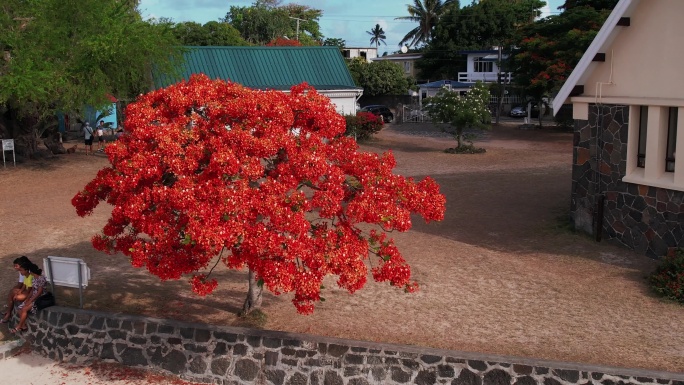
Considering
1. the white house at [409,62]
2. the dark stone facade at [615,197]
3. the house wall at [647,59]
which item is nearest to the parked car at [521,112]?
the white house at [409,62]

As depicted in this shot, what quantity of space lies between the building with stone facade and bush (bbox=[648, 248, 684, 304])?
1178mm

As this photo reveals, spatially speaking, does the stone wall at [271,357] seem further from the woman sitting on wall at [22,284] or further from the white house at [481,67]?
the white house at [481,67]

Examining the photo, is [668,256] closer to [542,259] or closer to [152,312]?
[542,259]

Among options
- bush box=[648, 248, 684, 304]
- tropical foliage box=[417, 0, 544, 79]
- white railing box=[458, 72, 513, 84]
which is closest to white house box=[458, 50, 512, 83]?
white railing box=[458, 72, 513, 84]

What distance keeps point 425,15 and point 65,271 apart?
66189mm

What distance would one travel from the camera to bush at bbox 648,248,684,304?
11.3 m

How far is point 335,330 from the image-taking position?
10367 millimetres

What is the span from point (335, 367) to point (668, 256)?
21.3ft

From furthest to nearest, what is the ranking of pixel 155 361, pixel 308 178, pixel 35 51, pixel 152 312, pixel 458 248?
pixel 35 51
pixel 458 248
pixel 152 312
pixel 155 361
pixel 308 178

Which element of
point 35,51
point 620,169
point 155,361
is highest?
point 35,51

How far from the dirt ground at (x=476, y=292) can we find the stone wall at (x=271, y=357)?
35.8 inches

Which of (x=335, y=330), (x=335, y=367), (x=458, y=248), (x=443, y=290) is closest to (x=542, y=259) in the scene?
(x=458, y=248)

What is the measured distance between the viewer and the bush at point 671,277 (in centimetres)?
1131

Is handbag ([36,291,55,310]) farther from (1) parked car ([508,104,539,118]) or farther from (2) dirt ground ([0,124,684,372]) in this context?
(1) parked car ([508,104,539,118])
